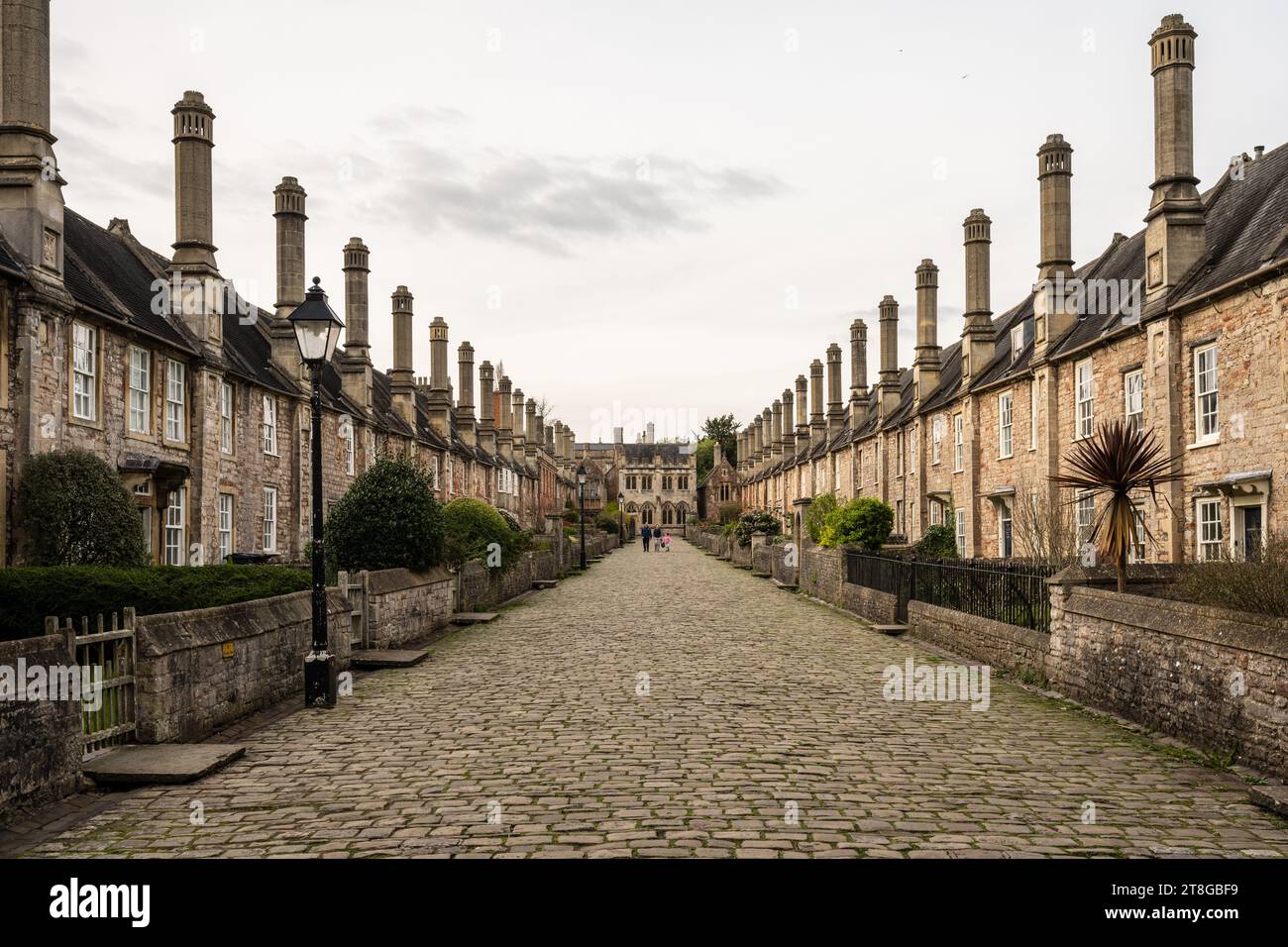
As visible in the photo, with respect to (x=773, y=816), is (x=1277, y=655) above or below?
above

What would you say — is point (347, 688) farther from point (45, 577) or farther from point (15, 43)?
point (15, 43)

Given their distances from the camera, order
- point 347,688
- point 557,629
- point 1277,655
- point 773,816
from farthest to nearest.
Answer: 1. point 557,629
2. point 347,688
3. point 1277,655
4. point 773,816

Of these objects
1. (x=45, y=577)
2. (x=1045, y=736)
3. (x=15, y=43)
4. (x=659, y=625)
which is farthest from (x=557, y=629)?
(x=15, y=43)

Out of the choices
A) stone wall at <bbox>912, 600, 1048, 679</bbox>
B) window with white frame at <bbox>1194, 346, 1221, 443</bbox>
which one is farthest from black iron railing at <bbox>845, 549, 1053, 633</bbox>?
window with white frame at <bbox>1194, 346, 1221, 443</bbox>

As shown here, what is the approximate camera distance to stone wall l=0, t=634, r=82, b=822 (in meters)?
6.54

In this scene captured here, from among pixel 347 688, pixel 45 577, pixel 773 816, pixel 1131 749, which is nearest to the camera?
pixel 773 816

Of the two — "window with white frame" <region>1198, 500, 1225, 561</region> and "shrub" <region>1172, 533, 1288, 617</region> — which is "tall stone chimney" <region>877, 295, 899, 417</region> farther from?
"shrub" <region>1172, 533, 1288, 617</region>

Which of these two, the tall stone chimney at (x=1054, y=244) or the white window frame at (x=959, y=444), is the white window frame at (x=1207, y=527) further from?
the white window frame at (x=959, y=444)

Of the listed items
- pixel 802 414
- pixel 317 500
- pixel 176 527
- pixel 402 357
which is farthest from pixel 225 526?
pixel 802 414

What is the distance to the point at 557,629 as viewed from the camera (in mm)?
20000

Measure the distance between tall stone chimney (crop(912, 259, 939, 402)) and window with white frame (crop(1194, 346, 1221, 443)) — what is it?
1766 centimetres

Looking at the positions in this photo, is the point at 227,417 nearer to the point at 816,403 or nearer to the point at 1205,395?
the point at 1205,395

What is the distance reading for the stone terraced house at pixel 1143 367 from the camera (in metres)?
17.0

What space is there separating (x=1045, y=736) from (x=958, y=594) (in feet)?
23.2
